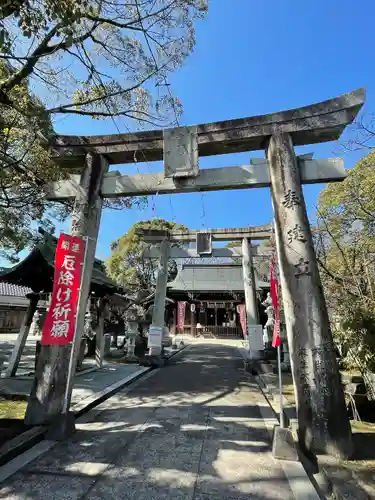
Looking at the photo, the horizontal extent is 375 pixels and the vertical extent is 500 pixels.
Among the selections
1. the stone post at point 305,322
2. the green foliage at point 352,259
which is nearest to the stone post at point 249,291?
the green foliage at point 352,259

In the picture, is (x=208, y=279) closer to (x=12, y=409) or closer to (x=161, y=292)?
(x=161, y=292)

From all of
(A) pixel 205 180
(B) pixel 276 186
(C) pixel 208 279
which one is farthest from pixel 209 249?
(C) pixel 208 279

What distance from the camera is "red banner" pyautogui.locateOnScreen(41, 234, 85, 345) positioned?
4.68 meters

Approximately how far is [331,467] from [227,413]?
102 inches

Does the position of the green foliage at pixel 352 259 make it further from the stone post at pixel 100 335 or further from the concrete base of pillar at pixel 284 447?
the stone post at pixel 100 335

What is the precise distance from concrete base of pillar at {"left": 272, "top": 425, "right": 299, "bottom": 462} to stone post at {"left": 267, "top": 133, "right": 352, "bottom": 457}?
0.29 m

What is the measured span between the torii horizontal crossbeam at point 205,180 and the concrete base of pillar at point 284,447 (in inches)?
158

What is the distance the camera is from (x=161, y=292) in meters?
12.5

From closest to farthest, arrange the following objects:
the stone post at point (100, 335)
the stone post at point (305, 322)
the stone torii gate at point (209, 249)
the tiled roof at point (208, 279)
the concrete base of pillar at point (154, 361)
Answer: the stone post at point (305, 322)
the stone post at point (100, 335)
the concrete base of pillar at point (154, 361)
the stone torii gate at point (209, 249)
the tiled roof at point (208, 279)

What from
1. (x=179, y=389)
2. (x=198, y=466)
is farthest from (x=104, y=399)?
(x=198, y=466)

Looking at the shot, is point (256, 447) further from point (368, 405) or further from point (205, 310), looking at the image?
point (205, 310)

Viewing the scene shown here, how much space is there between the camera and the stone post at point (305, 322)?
3.99 metres

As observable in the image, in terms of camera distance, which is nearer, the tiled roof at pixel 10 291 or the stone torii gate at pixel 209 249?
the stone torii gate at pixel 209 249

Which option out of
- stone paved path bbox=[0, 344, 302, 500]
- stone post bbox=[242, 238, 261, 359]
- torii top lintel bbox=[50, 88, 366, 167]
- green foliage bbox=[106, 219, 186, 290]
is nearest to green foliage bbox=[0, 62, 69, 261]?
torii top lintel bbox=[50, 88, 366, 167]
